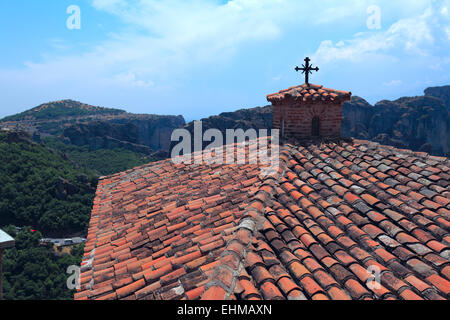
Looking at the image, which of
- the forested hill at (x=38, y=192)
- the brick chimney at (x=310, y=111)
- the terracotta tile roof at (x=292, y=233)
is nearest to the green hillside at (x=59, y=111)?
the forested hill at (x=38, y=192)

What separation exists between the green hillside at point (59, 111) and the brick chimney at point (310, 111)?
412 ft

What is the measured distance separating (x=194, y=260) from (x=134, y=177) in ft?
24.6

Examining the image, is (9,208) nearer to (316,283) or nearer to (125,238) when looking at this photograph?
(125,238)

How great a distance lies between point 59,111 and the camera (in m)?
121

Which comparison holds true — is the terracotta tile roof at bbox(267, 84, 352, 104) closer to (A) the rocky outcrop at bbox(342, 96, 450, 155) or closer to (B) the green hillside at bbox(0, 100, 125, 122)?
(A) the rocky outcrop at bbox(342, 96, 450, 155)

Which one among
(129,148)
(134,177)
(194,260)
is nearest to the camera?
(194,260)

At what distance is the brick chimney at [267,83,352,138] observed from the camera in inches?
372

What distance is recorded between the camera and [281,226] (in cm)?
532

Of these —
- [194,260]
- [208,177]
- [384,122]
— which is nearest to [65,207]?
[208,177]

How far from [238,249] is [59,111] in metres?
136

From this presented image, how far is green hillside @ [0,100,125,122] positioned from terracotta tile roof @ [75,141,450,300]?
414ft

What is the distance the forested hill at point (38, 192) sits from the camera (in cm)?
5047

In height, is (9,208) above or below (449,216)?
below

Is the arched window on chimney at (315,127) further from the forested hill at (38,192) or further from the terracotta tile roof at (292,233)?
the forested hill at (38,192)
